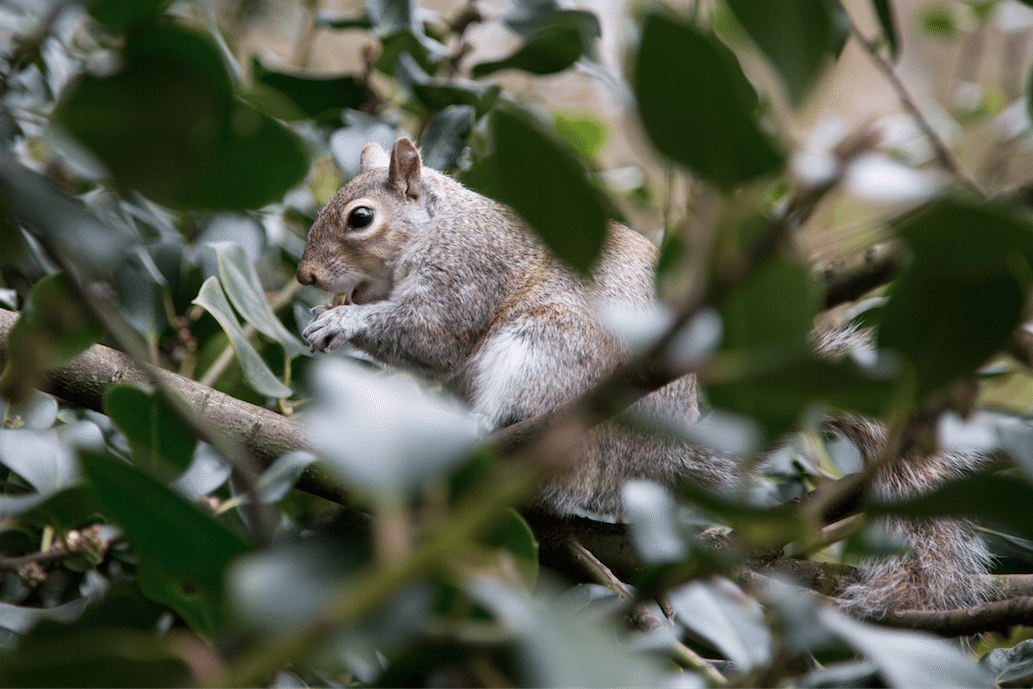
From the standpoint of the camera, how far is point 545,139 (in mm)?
192

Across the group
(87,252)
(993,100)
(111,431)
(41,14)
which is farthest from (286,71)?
(993,100)

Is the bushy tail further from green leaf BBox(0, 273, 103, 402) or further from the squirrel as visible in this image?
green leaf BBox(0, 273, 103, 402)

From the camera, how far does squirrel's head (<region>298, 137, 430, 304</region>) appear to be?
48.6 inches

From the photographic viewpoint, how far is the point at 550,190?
0.65 feet

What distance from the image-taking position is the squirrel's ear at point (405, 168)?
1.21m

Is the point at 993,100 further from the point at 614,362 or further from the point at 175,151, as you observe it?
the point at 175,151

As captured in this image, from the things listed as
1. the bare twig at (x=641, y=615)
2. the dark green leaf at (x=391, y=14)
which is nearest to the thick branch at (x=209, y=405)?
the bare twig at (x=641, y=615)

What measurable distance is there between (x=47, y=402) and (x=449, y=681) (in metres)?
0.53

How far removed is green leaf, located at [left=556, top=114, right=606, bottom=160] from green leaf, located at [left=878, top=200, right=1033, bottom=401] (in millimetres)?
1123

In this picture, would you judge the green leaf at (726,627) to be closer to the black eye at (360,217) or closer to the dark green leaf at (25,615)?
the dark green leaf at (25,615)

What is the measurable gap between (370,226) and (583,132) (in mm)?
426

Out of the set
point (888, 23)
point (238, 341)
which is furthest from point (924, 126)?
point (238, 341)

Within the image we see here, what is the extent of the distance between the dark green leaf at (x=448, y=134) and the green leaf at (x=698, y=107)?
84 centimetres

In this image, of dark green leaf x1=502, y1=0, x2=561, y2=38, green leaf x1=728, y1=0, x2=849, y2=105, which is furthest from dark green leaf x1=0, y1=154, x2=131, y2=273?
dark green leaf x1=502, y1=0, x2=561, y2=38
